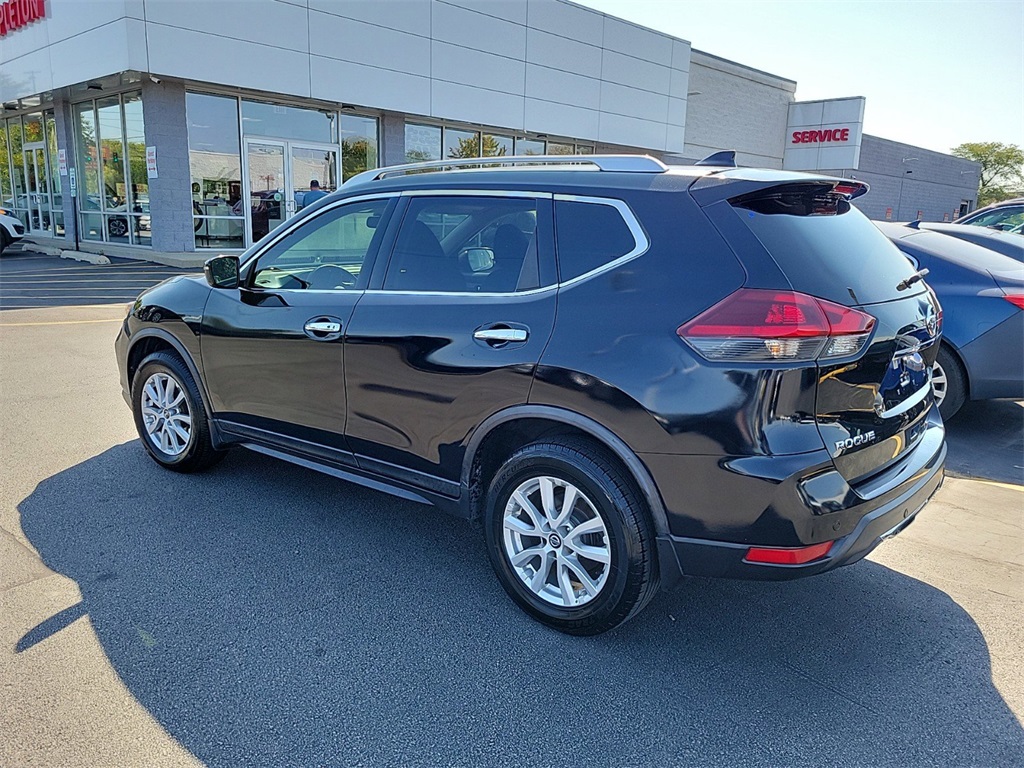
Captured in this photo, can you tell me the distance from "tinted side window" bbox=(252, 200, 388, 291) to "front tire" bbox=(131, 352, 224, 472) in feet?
2.96

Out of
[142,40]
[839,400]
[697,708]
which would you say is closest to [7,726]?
[697,708]

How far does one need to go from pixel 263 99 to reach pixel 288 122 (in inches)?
34.0

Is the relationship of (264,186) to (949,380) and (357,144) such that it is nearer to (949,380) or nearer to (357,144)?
(357,144)

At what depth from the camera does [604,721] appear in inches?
104

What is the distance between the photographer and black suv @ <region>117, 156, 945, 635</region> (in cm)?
264

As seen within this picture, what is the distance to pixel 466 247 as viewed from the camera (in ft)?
11.7

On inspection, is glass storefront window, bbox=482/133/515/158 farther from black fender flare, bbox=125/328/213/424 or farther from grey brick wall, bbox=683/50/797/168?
black fender flare, bbox=125/328/213/424

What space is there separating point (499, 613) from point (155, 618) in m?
1.48

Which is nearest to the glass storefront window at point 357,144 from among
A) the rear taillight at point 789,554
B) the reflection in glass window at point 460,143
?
the reflection in glass window at point 460,143

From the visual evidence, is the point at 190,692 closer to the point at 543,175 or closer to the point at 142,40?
the point at 543,175

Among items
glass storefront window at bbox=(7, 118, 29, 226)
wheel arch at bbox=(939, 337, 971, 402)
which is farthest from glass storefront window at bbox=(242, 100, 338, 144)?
wheel arch at bbox=(939, 337, 971, 402)

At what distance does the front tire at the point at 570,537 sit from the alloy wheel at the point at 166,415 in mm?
2464

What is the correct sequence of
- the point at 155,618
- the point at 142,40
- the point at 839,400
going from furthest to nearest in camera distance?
the point at 142,40
the point at 155,618
the point at 839,400

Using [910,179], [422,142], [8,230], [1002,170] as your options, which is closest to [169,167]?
[8,230]
